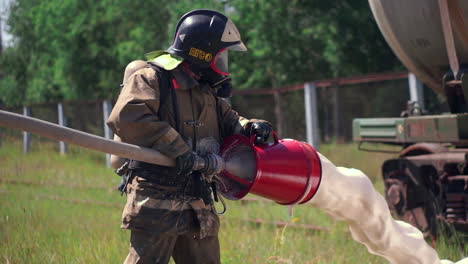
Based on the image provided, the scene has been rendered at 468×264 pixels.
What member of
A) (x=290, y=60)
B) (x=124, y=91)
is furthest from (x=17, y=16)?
(x=124, y=91)

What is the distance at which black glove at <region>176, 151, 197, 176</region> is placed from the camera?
3.15m

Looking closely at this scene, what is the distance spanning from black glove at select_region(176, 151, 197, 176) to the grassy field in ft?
4.97

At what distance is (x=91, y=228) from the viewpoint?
20.6 feet

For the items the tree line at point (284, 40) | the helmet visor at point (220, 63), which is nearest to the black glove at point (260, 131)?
the helmet visor at point (220, 63)

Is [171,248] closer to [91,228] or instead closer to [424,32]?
[91,228]

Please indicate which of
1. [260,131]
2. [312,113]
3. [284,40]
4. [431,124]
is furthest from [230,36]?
[284,40]

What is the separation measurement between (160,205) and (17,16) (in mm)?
11340

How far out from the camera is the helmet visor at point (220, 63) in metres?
3.47

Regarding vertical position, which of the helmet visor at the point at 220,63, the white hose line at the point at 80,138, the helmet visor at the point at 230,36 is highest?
the helmet visor at the point at 230,36

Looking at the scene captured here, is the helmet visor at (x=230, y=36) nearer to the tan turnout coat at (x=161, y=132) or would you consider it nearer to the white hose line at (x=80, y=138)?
the tan turnout coat at (x=161, y=132)

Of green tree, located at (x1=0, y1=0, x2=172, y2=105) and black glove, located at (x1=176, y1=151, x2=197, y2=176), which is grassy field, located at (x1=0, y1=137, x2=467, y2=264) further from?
green tree, located at (x1=0, y1=0, x2=172, y2=105)

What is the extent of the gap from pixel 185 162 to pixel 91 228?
3.46 meters

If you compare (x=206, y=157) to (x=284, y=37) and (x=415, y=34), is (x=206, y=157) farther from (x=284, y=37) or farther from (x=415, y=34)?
(x=284, y=37)

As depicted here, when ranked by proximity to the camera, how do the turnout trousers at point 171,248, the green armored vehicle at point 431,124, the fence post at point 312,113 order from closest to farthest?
the turnout trousers at point 171,248, the green armored vehicle at point 431,124, the fence post at point 312,113
